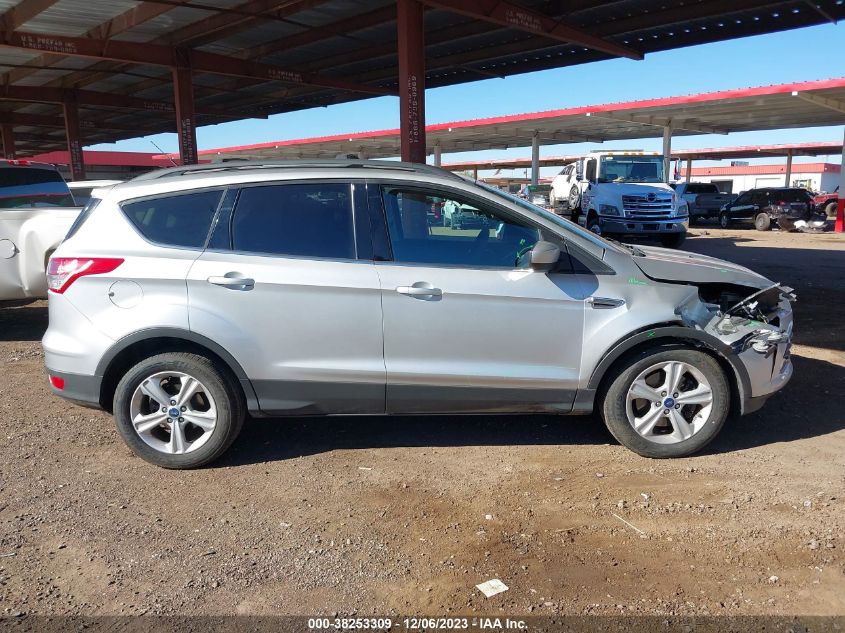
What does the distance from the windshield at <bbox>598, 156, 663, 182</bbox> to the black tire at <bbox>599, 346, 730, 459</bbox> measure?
12837 mm

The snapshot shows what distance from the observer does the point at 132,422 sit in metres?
3.99

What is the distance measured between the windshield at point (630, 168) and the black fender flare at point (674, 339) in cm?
1278

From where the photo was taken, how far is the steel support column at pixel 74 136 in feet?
80.1

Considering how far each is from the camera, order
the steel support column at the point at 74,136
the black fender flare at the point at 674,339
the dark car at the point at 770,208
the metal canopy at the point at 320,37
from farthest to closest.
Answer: the steel support column at the point at 74,136
the dark car at the point at 770,208
the metal canopy at the point at 320,37
the black fender flare at the point at 674,339

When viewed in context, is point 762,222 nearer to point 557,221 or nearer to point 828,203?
point 828,203

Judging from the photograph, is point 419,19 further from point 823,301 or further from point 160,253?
point 160,253

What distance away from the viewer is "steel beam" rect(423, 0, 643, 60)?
12320 mm

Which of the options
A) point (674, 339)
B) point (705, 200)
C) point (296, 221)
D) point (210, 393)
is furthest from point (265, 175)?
point (705, 200)

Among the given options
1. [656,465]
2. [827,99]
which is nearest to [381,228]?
[656,465]

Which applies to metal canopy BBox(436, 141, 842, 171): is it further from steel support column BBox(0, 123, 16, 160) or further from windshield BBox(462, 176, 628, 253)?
windshield BBox(462, 176, 628, 253)

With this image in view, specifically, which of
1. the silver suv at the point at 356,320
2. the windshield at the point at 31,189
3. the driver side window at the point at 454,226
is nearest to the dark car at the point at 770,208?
the silver suv at the point at 356,320

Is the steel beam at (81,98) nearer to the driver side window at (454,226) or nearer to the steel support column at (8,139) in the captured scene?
the steel support column at (8,139)

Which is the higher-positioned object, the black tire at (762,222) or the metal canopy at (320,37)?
the metal canopy at (320,37)

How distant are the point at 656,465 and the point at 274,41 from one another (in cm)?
1707
